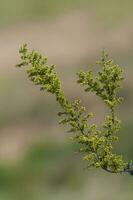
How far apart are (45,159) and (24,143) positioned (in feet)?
5.52

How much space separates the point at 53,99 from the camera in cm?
6156

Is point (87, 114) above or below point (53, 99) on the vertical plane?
below

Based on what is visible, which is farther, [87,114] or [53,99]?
[53,99]

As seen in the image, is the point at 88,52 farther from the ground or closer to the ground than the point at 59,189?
farther from the ground

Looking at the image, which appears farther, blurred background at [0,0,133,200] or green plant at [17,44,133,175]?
blurred background at [0,0,133,200]

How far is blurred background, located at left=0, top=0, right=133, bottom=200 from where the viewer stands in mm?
53656

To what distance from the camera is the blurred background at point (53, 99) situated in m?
53.7

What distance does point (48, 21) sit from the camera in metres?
69.2

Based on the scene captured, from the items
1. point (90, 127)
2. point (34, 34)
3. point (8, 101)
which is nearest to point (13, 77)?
point (8, 101)

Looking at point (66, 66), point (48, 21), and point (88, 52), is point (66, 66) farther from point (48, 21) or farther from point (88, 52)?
point (48, 21)

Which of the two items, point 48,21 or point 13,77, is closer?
point 13,77

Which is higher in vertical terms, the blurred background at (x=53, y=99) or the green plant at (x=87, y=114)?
the blurred background at (x=53, y=99)

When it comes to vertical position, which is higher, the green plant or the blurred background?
the blurred background


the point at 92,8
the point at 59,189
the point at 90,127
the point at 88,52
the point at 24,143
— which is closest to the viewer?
the point at 90,127
